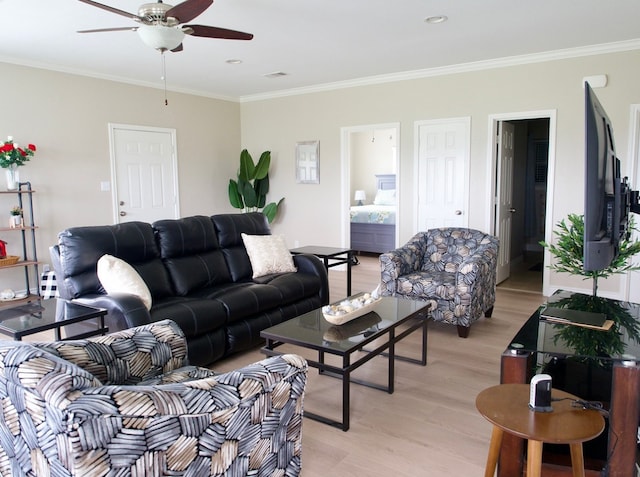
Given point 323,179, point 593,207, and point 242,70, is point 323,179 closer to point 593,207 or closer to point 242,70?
point 242,70

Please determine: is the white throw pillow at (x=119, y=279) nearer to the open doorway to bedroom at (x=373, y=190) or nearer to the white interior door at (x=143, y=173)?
the white interior door at (x=143, y=173)

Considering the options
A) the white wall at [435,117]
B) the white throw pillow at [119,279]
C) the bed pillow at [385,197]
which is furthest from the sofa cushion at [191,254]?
the bed pillow at [385,197]

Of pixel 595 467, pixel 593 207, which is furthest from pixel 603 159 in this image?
pixel 595 467

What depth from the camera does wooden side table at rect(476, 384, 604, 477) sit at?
1438 mm

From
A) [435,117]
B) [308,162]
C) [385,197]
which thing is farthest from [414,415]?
[385,197]

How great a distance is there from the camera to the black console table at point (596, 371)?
5.41ft

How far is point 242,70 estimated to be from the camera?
5.75 metres

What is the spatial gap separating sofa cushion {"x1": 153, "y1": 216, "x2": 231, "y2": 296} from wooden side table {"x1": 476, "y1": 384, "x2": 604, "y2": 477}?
8.28ft

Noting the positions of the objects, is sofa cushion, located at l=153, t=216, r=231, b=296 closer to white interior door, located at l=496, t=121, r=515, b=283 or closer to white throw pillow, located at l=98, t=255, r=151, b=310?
white throw pillow, located at l=98, t=255, r=151, b=310

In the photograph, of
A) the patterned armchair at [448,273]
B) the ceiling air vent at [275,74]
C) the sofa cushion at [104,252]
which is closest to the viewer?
the sofa cushion at [104,252]

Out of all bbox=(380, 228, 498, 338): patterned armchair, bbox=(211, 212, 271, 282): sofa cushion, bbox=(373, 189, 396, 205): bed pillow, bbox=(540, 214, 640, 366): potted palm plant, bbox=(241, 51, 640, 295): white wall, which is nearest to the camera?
bbox=(540, 214, 640, 366): potted palm plant

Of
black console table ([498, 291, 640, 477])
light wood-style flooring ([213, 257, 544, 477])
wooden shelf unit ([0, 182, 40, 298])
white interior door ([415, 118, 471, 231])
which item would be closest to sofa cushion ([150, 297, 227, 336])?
light wood-style flooring ([213, 257, 544, 477])

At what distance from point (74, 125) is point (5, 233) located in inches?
57.2

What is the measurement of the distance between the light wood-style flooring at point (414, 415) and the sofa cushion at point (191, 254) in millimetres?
684
